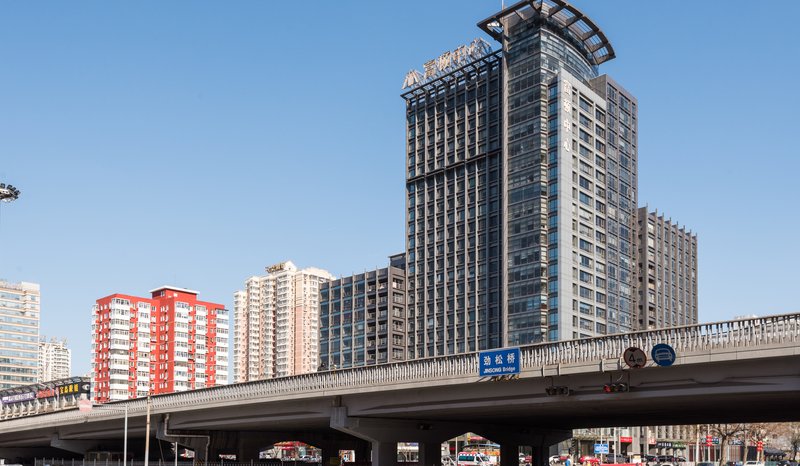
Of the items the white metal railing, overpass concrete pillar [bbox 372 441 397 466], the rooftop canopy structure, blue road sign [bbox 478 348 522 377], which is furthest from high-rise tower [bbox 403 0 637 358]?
blue road sign [bbox 478 348 522 377]

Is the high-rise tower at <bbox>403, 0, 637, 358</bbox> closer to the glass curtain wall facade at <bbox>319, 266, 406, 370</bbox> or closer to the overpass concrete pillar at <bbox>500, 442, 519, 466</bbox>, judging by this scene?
the glass curtain wall facade at <bbox>319, 266, 406, 370</bbox>

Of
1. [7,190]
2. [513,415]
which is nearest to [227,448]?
[513,415]

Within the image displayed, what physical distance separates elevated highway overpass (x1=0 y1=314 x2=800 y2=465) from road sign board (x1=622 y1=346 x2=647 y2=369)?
39 cm

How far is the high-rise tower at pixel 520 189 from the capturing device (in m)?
156

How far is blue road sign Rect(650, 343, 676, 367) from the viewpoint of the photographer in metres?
38.3

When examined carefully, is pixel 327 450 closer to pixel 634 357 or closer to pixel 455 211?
pixel 634 357

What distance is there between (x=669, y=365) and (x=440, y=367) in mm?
15387

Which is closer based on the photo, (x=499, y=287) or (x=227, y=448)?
(x=227, y=448)

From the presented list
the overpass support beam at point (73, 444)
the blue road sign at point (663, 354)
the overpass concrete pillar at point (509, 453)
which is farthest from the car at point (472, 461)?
the blue road sign at point (663, 354)

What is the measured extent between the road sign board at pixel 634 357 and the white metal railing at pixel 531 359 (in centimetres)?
84

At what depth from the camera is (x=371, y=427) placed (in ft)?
188

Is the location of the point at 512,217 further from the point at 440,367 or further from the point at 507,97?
the point at 440,367

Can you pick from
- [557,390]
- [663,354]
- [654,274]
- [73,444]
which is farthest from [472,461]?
[654,274]

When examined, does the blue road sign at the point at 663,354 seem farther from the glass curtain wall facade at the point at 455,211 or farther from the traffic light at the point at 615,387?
the glass curtain wall facade at the point at 455,211
